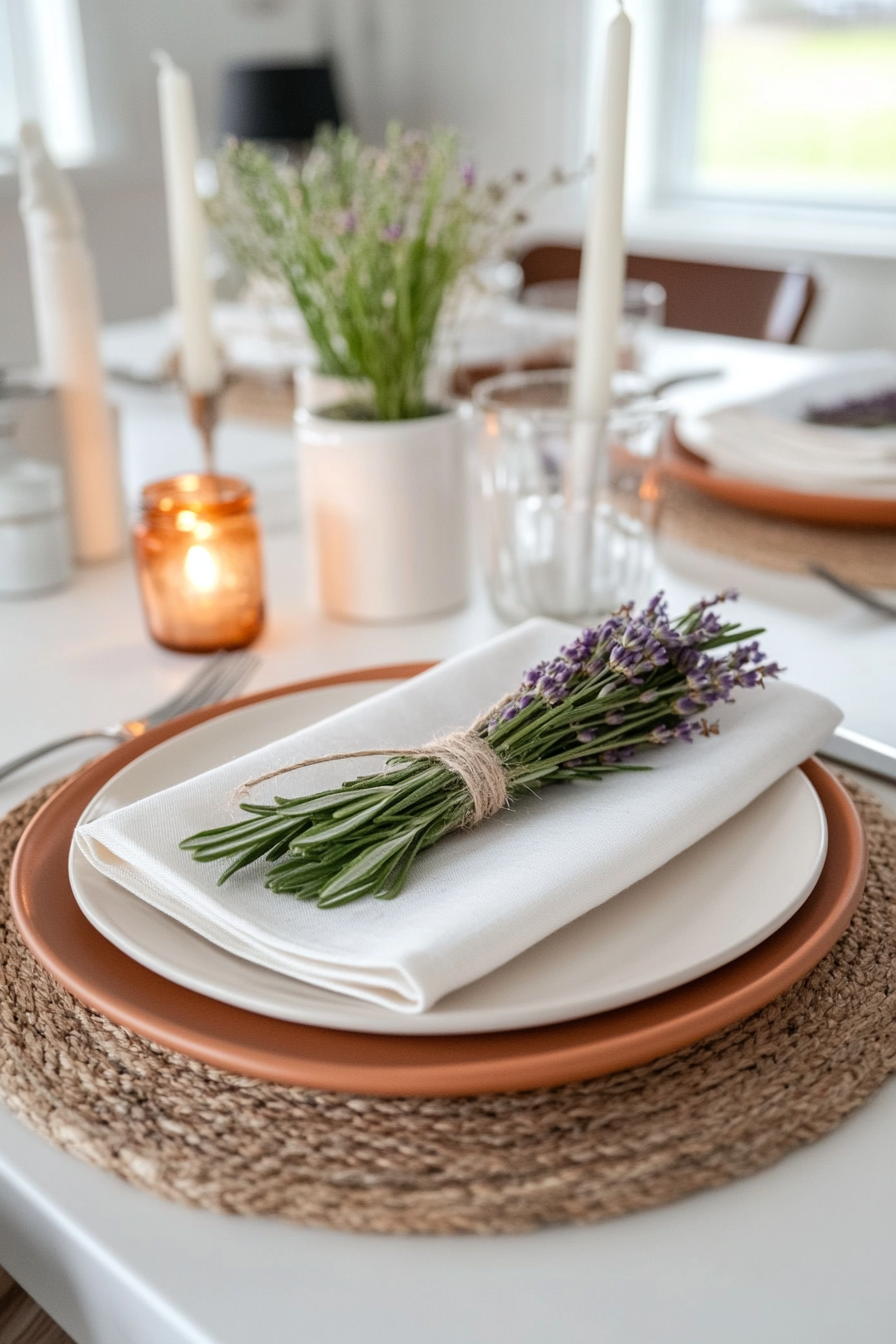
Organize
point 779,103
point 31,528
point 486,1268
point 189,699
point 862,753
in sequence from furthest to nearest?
point 779,103, point 31,528, point 189,699, point 862,753, point 486,1268

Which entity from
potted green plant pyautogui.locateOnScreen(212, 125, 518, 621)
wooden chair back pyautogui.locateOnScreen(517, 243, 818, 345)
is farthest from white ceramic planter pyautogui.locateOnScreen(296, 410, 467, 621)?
wooden chair back pyautogui.locateOnScreen(517, 243, 818, 345)

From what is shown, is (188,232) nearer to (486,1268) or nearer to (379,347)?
(379,347)

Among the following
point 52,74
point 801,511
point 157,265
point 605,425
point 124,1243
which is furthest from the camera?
point 157,265

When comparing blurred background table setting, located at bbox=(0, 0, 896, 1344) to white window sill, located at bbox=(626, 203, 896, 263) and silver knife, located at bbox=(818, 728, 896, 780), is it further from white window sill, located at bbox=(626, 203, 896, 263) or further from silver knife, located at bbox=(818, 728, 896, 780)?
white window sill, located at bbox=(626, 203, 896, 263)

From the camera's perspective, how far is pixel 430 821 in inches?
20.5

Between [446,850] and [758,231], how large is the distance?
332cm

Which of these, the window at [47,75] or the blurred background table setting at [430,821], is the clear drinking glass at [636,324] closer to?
the blurred background table setting at [430,821]

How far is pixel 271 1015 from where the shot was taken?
449 millimetres

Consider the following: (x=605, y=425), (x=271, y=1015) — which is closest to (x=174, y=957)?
(x=271, y=1015)

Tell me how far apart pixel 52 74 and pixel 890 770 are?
3.67 meters

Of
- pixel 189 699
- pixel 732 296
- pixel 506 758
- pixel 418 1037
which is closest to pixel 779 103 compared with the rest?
pixel 732 296

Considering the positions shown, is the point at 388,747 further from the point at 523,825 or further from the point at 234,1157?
the point at 234,1157

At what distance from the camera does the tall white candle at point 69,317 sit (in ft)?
3.28

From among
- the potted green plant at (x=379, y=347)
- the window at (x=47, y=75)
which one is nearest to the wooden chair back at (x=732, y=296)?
the potted green plant at (x=379, y=347)
